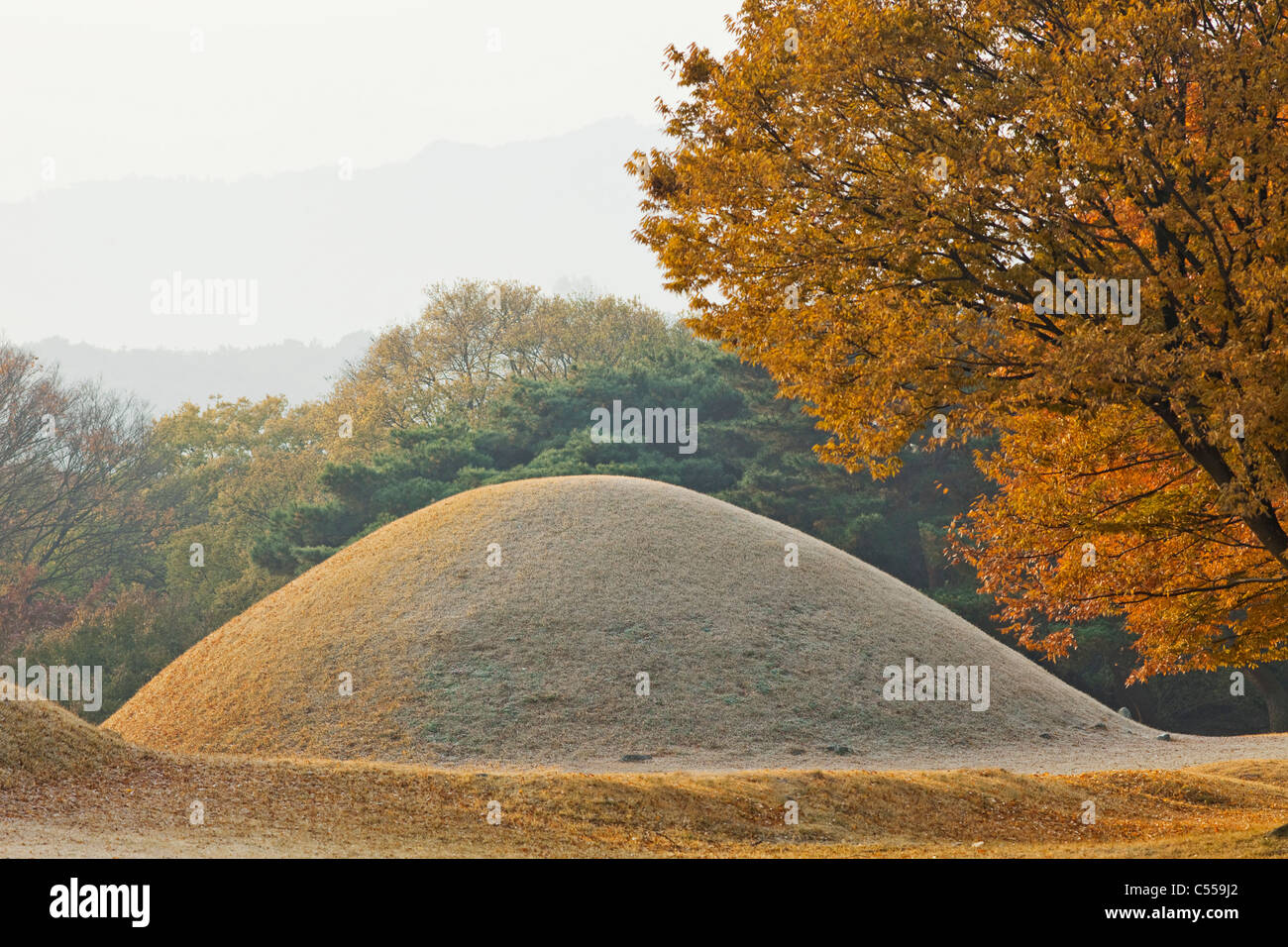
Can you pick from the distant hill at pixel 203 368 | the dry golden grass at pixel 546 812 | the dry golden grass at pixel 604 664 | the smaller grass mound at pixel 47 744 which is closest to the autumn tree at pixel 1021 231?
the dry golden grass at pixel 546 812

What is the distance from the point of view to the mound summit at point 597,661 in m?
14.9

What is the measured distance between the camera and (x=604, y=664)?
16.4 m

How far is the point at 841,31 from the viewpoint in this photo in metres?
8.49

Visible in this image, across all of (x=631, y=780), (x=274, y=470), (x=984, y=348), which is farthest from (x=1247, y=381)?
(x=274, y=470)

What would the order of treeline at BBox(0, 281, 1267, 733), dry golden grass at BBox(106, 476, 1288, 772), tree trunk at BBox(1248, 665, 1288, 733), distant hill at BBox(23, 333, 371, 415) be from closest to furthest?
dry golden grass at BBox(106, 476, 1288, 772) < tree trunk at BBox(1248, 665, 1288, 733) < treeline at BBox(0, 281, 1267, 733) < distant hill at BBox(23, 333, 371, 415)

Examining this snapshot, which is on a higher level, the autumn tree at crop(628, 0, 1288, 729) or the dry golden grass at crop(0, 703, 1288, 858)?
the autumn tree at crop(628, 0, 1288, 729)

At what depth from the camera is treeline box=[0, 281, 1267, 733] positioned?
90.4ft

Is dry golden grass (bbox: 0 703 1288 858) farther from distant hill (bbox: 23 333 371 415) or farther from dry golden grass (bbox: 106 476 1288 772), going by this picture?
distant hill (bbox: 23 333 371 415)

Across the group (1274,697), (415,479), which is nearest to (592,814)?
(1274,697)

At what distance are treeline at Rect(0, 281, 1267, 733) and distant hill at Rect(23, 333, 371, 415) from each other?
96.7m

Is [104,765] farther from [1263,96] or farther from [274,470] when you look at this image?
[274,470]

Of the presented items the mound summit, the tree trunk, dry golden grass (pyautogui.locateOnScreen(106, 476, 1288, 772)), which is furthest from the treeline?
dry golden grass (pyautogui.locateOnScreen(106, 476, 1288, 772))

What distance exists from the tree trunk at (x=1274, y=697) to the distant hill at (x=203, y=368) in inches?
5083
